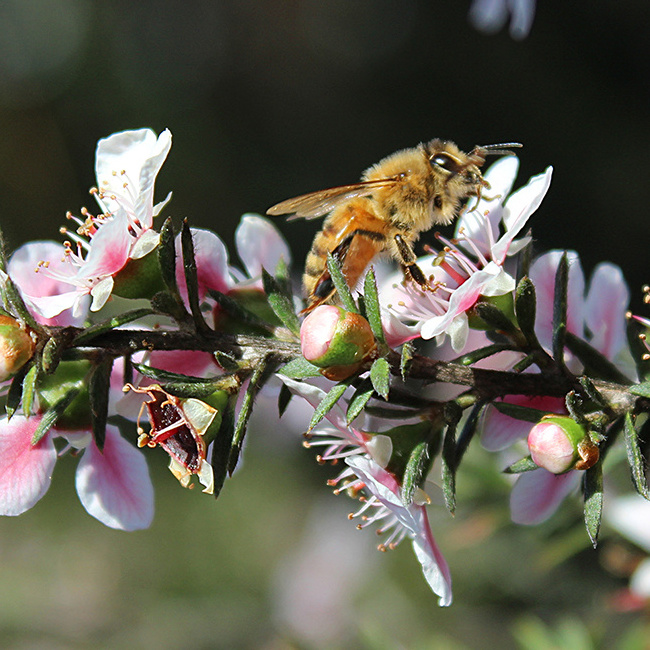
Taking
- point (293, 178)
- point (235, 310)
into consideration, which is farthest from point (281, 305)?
point (293, 178)

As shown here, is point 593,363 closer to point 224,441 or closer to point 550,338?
point 550,338

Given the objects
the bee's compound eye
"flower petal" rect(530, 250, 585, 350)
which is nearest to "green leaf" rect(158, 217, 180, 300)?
"flower petal" rect(530, 250, 585, 350)

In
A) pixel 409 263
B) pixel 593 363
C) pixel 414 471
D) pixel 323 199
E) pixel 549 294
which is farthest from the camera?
pixel 323 199

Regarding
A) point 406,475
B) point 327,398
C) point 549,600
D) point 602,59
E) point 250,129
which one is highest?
point 327,398

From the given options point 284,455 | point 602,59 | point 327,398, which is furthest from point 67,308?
point 602,59

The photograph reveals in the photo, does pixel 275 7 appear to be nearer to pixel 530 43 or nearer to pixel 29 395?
pixel 530 43

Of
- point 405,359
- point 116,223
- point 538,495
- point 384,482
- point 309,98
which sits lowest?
point 309,98

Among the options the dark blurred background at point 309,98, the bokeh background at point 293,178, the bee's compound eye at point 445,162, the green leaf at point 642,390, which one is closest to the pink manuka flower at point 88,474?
the green leaf at point 642,390

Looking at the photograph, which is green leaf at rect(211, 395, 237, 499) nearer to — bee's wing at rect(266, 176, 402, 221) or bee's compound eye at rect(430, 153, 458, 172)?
bee's wing at rect(266, 176, 402, 221)
